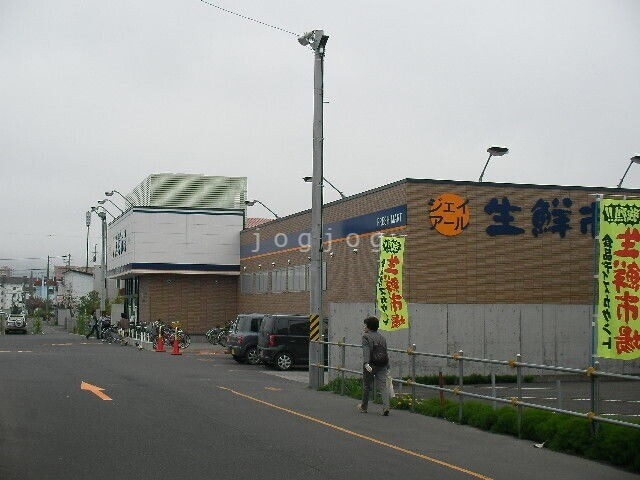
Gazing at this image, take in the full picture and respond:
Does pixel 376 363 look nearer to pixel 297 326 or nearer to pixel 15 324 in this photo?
pixel 297 326

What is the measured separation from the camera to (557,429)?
13.4m

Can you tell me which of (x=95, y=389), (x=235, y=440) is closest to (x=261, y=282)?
(x=95, y=389)

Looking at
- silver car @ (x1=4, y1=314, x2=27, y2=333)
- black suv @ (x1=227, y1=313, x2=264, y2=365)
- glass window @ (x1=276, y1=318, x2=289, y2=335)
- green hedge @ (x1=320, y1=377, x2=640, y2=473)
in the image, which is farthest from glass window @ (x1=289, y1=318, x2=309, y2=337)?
silver car @ (x1=4, y1=314, x2=27, y2=333)

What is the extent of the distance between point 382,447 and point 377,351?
4401mm

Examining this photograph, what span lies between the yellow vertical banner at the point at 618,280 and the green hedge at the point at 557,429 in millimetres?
1151

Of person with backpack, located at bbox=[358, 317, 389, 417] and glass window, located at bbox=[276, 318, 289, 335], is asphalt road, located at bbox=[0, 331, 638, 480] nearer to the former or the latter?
person with backpack, located at bbox=[358, 317, 389, 417]

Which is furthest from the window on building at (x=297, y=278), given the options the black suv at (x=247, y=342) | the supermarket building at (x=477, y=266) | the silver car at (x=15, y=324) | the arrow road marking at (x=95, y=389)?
the silver car at (x=15, y=324)

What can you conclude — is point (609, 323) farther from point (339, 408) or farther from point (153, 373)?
point (153, 373)

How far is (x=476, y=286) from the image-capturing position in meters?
31.0

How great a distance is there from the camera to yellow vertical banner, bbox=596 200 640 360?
13.2 m

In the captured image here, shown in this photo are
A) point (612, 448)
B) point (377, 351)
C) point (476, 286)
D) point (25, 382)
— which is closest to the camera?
point (612, 448)

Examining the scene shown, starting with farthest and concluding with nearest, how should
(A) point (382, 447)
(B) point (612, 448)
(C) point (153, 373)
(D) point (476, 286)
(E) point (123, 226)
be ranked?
(E) point (123, 226) < (D) point (476, 286) < (C) point (153, 373) < (A) point (382, 447) < (B) point (612, 448)

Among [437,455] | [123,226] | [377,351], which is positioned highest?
[123,226]

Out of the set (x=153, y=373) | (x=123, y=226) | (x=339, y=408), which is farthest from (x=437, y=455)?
(x=123, y=226)
